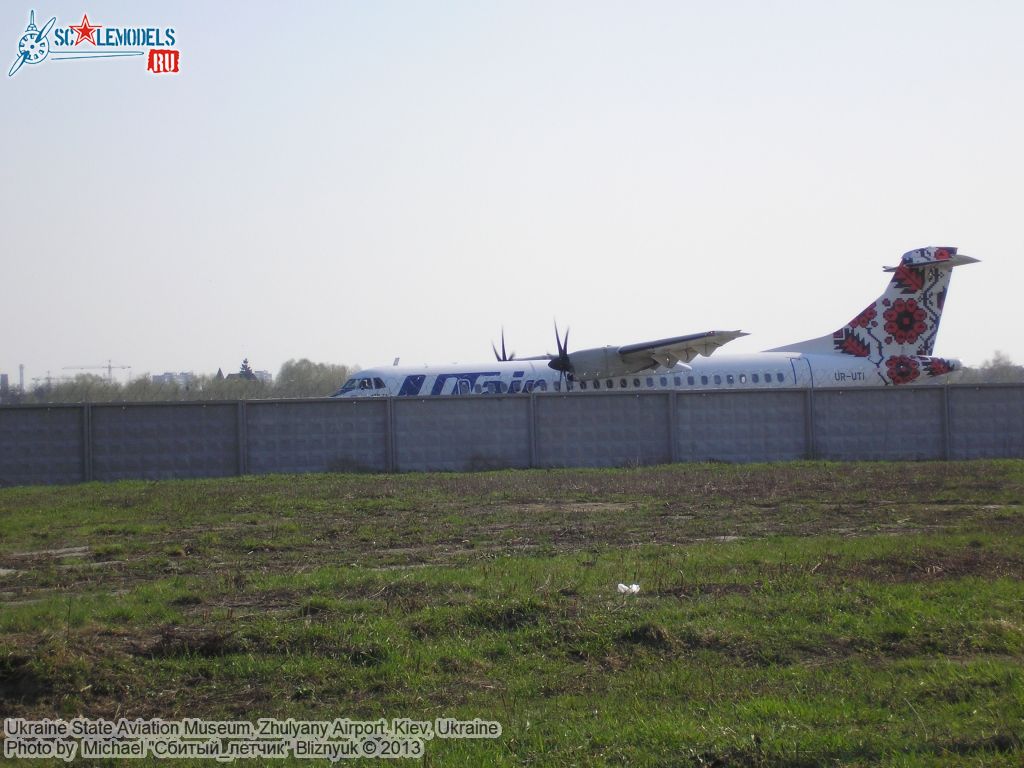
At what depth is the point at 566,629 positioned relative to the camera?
770 cm

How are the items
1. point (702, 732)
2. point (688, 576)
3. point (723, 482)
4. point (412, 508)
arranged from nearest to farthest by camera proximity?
1. point (702, 732)
2. point (688, 576)
3. point (412, 508)
4. point (723, 482)

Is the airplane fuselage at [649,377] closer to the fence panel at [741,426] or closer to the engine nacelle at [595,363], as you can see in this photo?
the engine nacelle at [595,363]

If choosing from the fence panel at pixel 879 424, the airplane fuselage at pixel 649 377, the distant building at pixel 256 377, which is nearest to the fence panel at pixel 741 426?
the fence panel at pixel 879 424

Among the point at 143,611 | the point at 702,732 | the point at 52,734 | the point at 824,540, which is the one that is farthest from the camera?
the point at 824,540

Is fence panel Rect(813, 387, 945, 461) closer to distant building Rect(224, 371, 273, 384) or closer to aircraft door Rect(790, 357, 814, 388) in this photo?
aircraft door Rect(790, 357, 814, 388)

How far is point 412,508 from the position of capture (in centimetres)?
1625

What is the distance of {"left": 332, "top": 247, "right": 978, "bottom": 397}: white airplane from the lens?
102ft

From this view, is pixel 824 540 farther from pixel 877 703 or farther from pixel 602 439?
pixel 602 439

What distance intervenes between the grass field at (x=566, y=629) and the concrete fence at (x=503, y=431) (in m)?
9.29

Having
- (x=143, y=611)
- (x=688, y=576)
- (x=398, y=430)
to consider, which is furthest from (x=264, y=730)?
(x=398, y=430)

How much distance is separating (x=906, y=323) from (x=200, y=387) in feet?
145

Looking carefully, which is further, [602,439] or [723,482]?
[602,439]

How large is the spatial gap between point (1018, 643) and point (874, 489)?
1051cm

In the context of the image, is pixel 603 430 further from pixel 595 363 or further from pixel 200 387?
pixel 200 387
